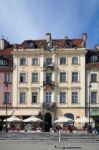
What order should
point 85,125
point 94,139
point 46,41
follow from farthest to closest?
point 46,41 < point 85,125 < point 94,139

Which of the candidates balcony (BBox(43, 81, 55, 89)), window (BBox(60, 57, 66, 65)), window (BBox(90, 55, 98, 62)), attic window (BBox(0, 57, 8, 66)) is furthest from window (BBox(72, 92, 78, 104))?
attic window (BBox(0, 57, 8, 66))

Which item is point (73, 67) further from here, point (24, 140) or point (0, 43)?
point (24, 140)

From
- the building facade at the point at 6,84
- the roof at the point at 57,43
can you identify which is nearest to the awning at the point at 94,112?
the roof at the point at 57,43

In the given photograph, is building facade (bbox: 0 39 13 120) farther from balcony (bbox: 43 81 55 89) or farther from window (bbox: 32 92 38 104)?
balcony (bbox: 43 81 55 89)

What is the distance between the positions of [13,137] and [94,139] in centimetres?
772

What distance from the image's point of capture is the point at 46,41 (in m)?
→ 67.8

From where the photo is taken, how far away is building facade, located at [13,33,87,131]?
212ft

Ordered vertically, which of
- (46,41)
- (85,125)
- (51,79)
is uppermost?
(46,41)

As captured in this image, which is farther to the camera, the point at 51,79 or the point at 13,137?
the point at 51,79

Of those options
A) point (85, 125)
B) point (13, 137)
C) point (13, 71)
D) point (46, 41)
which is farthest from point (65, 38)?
point (13, 137)

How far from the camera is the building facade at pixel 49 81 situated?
212ft

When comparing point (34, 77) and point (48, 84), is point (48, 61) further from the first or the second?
point (48, 84)

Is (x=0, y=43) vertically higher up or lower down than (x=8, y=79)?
higher up

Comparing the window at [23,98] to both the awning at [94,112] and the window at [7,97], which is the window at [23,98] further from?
the awning at [94,112]
